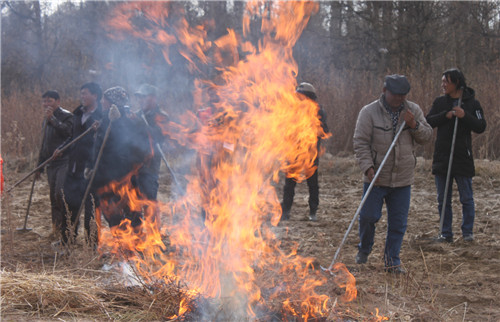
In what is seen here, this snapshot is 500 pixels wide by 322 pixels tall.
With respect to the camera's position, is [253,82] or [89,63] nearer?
[253,82]

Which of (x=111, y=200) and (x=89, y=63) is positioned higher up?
(x=89, y=63)

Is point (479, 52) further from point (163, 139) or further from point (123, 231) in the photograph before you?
point (123, 231)

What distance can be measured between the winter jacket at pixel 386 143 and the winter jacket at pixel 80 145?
134 inches

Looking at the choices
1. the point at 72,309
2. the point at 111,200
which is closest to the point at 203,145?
the point at 111,200

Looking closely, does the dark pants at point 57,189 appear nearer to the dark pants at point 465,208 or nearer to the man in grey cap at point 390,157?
the man in grey cap at point 390,157

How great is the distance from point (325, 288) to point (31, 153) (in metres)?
11.4

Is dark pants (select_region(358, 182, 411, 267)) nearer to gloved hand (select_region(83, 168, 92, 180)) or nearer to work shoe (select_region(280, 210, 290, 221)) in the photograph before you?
work shoe (select_region(280, 210, 290, 221))

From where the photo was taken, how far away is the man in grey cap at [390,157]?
4.70 meters

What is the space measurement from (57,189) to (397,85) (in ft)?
14.2

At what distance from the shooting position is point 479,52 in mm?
16594

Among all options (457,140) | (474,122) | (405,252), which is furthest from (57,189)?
(474,122)

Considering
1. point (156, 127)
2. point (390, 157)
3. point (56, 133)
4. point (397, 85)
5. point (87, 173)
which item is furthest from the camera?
point (156, 127)

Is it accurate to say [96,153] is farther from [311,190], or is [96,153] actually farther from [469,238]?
[469,238]

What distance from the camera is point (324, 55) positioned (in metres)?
18.4
